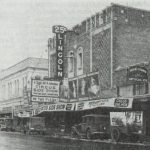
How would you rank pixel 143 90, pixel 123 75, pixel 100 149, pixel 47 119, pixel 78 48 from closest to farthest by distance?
1. pixel 100 149
2. pixel 143 90
3. pixel 123 75
4. pixel 78 48
5. pixel 47 119

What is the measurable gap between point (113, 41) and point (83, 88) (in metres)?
6.10

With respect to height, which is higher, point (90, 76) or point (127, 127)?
point (90, 76)

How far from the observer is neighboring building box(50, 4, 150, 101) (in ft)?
108

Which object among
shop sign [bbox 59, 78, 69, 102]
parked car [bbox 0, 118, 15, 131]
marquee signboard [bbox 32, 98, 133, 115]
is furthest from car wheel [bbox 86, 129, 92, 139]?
parked car [bbox 0, 118, 15, 131]

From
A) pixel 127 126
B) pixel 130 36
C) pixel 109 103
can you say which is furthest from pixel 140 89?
pixel 130 36

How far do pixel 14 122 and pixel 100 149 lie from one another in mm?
32059

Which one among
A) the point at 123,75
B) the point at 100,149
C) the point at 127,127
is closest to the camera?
the point at 100,149

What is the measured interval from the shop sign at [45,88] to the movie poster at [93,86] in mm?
4706

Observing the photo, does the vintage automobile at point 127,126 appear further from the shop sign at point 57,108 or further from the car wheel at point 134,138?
the shop sign at point 57,108

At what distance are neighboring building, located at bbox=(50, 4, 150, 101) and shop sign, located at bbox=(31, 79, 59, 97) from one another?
3812 millimetres

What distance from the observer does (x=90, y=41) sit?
3616 cm

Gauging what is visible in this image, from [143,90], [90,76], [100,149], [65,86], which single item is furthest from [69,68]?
[100,149]

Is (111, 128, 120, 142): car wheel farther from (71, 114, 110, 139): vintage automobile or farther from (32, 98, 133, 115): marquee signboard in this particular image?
(71, 114, 110, 139): vintage automobile

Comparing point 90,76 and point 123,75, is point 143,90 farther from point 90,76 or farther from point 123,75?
point 90,76
